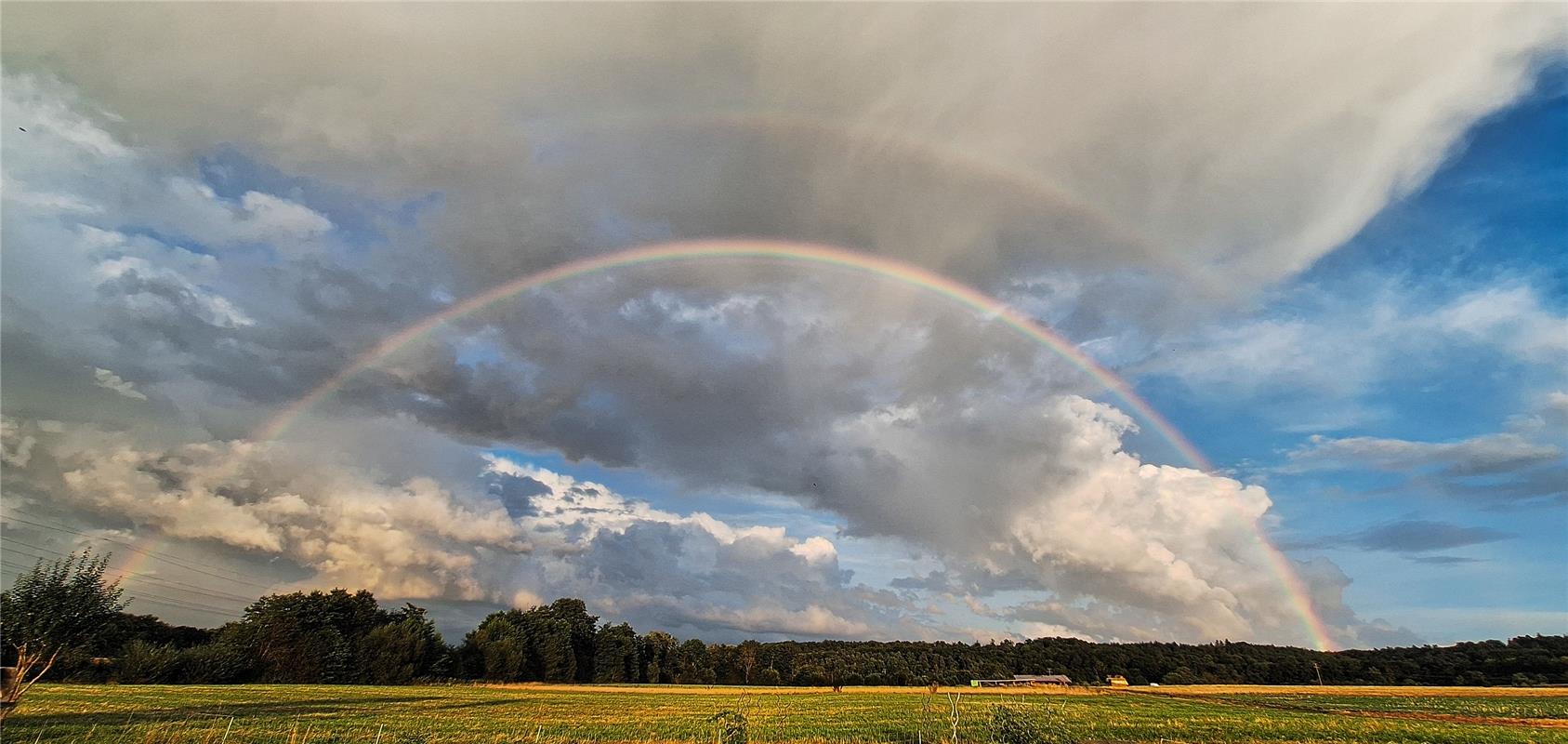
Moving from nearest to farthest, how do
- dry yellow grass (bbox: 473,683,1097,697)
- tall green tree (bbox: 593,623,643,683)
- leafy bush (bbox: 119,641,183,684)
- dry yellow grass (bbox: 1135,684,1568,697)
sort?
leafy bush (bbox: 119,641,183,684) < dry yellow grass (bbox: 1135,684,1568,697) < dry yellow grass (bbox: 473,683,1097,697) < tall green tree (bbox: 593,623,643,683)

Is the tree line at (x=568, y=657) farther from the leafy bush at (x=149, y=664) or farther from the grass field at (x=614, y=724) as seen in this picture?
the grass field at (x=614, y=724)

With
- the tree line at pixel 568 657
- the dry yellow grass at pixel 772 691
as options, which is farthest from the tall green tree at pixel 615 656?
the dry yellow grass at pixel 772 691

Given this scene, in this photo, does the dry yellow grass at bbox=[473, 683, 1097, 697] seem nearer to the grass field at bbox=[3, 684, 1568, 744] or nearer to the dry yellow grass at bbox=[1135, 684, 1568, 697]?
the dry yellow grass at bbox=[1135, 684, 1568, 697]

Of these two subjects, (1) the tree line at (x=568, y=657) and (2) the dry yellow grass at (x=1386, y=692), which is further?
(2) the dry yellow grass at (x=1386, y=692)

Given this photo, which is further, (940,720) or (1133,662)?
(1133,662)

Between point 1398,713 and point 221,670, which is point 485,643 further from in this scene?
point 1398,713

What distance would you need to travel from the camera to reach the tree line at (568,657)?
227 ft

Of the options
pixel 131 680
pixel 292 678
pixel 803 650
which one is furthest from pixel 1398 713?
pixel 803 650

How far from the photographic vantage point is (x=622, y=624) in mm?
151375

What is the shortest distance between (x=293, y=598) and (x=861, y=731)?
9289cm

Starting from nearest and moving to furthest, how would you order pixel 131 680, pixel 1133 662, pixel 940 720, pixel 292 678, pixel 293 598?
pixel 940 720, pixel 131 680, pixel 292 678, pixel 293 598, pixel 1133 662

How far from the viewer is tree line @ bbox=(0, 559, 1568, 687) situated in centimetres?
6908

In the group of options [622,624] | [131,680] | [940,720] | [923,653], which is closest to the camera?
[940,720]

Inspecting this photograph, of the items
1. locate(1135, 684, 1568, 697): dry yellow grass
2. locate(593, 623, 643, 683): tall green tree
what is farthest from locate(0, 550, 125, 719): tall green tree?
locate(1135, 684, 1568, 697): dry yellow grass
